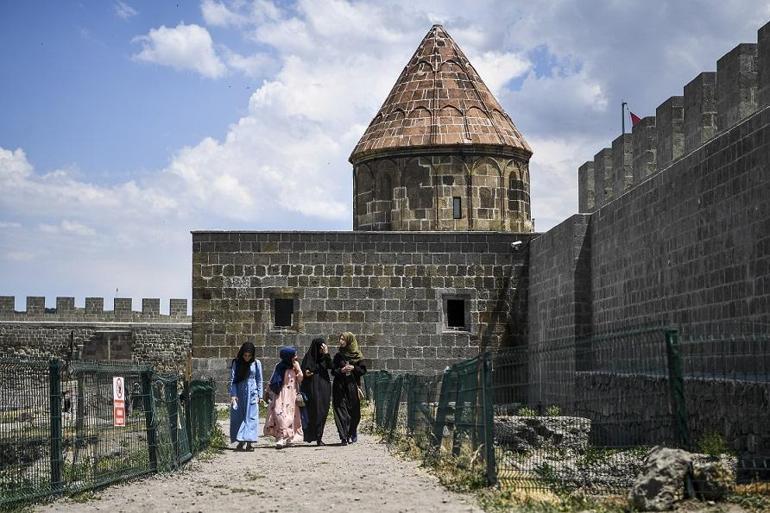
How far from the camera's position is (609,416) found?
14.1 meters

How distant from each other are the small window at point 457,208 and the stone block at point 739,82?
1229 centimetres

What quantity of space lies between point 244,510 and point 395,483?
193 cm

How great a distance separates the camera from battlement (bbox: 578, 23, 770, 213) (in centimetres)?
1697

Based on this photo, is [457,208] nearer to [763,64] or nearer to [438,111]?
[438,111]

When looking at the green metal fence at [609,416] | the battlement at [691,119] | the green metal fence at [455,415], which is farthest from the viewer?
the battlement at [691,119]

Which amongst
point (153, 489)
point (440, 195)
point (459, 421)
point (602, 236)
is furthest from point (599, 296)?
point (153, 489)

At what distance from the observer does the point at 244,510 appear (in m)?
10.5

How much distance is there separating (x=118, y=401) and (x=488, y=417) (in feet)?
10.6

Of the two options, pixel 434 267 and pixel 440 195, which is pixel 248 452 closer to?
pixel 434 267

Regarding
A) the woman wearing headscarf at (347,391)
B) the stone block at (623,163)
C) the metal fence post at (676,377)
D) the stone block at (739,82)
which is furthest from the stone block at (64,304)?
the metal fence post at (676,377)

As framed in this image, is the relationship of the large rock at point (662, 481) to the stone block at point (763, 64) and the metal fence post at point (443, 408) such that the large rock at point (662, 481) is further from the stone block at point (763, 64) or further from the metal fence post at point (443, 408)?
the stone block at point (763, 64)

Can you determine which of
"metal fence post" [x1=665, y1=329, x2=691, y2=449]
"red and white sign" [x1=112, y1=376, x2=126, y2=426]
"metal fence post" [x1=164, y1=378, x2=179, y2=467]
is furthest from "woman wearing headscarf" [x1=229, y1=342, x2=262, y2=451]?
"metal fence post" [x1=665, y1=329, x2=691, y2=449]

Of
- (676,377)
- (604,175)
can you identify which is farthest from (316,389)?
(604,175)

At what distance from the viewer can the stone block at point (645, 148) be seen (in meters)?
21.6
